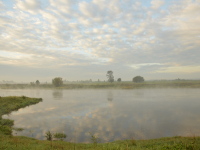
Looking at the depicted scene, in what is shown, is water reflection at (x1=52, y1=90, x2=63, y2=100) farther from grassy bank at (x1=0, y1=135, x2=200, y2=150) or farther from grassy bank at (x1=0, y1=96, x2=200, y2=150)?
grassy bank at (x1=0, y1=135, x2=200, y2=150)

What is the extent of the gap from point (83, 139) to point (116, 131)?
4940 millimetres

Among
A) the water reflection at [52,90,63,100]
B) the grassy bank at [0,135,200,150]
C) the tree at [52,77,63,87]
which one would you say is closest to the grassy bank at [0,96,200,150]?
the grassy bank at [0,135,200,150]

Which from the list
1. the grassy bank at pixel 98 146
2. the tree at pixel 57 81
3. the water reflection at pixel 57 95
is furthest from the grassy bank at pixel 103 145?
the tree at pixel 57 81

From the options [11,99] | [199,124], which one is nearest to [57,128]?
[199,124]

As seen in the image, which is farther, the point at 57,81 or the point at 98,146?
the point at 57,81

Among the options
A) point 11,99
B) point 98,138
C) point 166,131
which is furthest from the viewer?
point 11,99

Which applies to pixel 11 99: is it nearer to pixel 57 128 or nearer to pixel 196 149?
pixel 57 128

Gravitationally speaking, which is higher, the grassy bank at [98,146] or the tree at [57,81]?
the tree at [57,81]

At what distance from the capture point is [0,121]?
76.1 ft

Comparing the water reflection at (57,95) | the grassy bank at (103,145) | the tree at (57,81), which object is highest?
the tree at (57,81)

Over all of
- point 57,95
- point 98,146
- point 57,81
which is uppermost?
point 57,81

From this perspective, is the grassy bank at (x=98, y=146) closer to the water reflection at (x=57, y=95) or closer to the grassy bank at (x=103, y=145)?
the grassy bank at (x=103, y=145)

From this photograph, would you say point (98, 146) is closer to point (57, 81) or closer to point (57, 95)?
point (57, 95)

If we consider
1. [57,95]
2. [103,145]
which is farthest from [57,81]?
[103,145]
